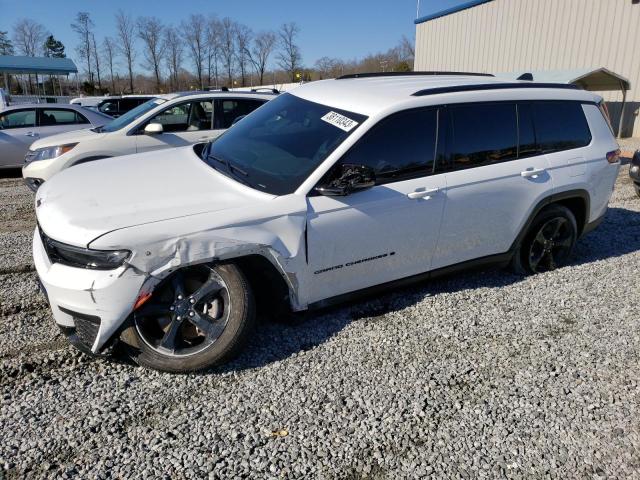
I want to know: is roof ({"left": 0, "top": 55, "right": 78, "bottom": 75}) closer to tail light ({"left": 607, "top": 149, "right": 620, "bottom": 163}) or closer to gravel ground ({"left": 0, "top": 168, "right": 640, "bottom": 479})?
gravel ground ({"left": 0, "top": 168, "right": 640, "bottom": 479})

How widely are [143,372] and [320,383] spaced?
3.67 ft

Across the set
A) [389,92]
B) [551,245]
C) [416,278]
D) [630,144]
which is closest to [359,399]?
[416,278]

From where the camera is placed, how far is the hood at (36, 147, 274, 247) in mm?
2828

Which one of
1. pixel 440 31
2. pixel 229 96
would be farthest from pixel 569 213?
pixel 440 31

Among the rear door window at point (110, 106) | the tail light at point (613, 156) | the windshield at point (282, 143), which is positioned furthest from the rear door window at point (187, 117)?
the rear door window at point (110, 106)

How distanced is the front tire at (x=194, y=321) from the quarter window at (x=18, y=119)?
921cm

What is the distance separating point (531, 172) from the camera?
167 inches

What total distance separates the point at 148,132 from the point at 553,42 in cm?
2025

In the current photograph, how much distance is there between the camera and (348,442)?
2.56m

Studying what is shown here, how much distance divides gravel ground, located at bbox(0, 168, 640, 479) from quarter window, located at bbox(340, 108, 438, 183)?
1.15m

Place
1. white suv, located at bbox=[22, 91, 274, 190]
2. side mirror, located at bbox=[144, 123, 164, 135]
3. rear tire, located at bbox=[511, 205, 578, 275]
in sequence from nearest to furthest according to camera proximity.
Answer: rear tire, located at bbox=[511, 205, 578, 275] < side mirror, located at bbox=[144, 123, 164, 135] < white suv, located at bbox=[22, 91, 274, 190]

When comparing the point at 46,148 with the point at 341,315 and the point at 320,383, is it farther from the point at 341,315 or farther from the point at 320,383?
the point at 320,383

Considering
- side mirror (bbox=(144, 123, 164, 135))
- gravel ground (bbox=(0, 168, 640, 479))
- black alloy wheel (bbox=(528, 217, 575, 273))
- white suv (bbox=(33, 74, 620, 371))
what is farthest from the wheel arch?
side mirror (bbox=(144, 123, 164, 135))

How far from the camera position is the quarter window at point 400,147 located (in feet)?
11.5
